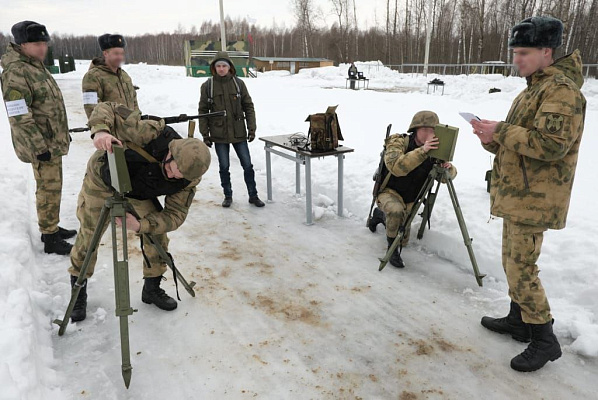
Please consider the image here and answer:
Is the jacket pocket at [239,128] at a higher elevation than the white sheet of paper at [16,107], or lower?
lower

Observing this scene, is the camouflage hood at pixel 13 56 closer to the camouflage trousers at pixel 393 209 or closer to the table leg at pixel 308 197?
the table leg at pixel 308 197

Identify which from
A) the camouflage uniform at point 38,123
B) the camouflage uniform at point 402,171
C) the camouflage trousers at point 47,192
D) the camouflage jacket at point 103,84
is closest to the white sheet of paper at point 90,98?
the camouflage jacket at point 103,84

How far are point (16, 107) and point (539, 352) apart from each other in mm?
4591

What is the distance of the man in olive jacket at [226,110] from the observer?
5.38m

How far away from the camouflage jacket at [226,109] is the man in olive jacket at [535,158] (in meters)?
3.43

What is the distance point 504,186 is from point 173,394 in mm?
2405

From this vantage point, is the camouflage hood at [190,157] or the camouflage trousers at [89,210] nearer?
the camouflage hood at [190,157]

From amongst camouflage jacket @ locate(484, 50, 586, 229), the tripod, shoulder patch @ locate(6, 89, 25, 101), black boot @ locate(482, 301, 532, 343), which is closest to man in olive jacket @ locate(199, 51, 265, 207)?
shoulder patch @ locate(6, 89, 25, 101)

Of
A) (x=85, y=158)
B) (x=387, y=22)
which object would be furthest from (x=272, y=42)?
(x=85, y=158)

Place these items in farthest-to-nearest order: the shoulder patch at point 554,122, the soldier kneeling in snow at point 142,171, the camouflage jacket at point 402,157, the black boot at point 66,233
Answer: the black boot at point 66,233 < the camouflage jacket at point 402,157 < the soldier kneeling in snow at point 142,171 < the shoulder patch at point 554,122

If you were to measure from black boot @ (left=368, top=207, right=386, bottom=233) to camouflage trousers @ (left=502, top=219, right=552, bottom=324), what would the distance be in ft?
6.78

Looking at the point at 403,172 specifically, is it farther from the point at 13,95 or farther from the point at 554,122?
the point at 13,95

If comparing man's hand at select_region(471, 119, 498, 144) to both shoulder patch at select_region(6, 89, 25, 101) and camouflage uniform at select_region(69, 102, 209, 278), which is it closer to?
camouflage uniform at select_region(69, 102, 209, 278)

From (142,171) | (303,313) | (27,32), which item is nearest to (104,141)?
(142,171)
